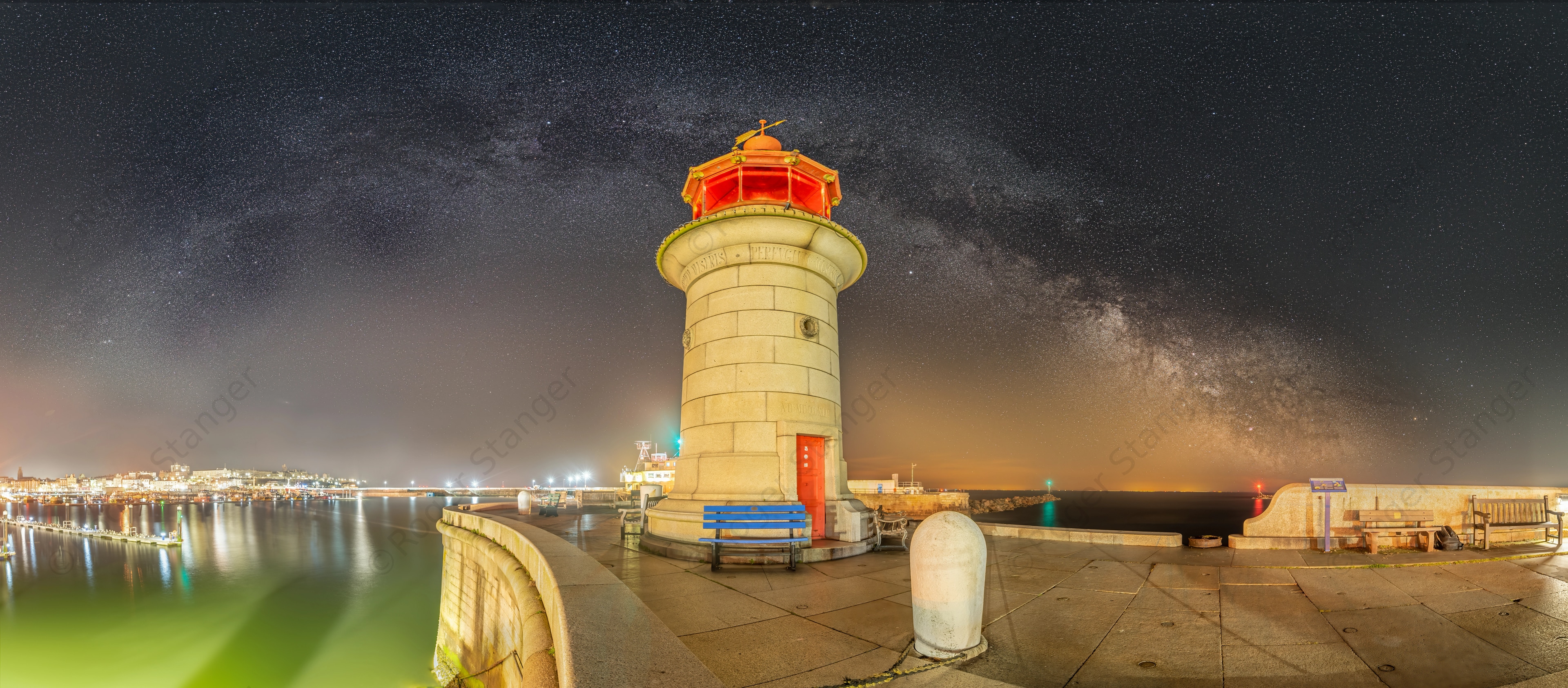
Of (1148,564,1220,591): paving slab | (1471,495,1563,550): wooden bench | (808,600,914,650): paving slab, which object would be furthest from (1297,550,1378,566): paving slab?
(808,600,914,650): paving slab

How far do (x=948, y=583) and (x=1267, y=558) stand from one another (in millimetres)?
7864

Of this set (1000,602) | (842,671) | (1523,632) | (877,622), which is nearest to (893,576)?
(1000,602)

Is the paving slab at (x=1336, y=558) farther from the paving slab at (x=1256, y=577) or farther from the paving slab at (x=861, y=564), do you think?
the paving slab at (x=861, y=564)

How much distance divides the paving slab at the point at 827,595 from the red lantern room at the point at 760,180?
23.7 feet

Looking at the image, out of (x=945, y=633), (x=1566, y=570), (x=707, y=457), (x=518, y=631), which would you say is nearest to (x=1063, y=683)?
(x=945, y=633)

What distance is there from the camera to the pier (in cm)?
6806

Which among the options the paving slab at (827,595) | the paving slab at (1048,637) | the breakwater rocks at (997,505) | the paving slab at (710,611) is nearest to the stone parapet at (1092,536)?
the paving slab at (827,595)

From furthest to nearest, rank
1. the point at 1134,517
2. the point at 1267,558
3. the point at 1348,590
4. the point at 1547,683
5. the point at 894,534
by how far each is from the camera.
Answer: the point at 1134,517 < the point at 894,534 < the point at 1267,558 < the point at 1348,590 < the point at 1547,683

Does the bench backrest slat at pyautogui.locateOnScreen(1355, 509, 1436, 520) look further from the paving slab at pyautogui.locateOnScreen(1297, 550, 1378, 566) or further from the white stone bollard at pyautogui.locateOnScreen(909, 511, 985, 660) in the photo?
the white stone bollard at pyautogui.locateOnScreen(909, 511, 985, 660)

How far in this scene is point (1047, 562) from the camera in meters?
10.0

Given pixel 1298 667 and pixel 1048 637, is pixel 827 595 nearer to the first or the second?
pixel 1048 637

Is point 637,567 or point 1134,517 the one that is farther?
point 1134,517

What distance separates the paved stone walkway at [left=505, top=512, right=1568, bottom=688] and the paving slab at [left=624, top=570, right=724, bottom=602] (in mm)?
37

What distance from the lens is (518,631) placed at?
26.8ft
